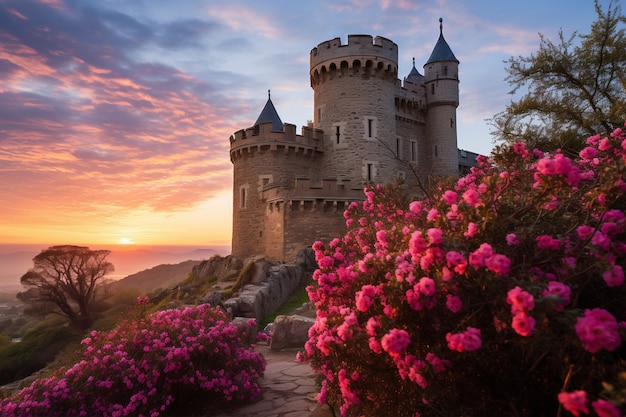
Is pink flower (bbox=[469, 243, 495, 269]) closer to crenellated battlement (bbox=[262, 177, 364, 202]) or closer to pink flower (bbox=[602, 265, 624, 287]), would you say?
pink flower (bbox=[602, 265, 624, 287])

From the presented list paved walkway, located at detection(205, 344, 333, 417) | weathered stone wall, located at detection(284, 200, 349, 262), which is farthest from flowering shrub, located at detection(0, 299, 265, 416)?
weathered stone wall, located at detection(284, 200, 349, 262)

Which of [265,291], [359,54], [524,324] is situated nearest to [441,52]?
[359,54]

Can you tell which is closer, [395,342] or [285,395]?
[395,342]

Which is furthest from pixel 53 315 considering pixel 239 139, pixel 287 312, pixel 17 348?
pixel 287 312

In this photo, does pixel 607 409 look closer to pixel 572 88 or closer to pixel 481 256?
pixel 481 256

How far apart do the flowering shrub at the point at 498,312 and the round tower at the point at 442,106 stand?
25.8m

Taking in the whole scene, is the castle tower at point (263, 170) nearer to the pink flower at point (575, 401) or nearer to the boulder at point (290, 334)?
the boulder at point (290, 334)

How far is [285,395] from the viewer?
246 inches

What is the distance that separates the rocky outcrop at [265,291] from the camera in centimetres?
1222

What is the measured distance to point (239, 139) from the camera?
82.7 feet

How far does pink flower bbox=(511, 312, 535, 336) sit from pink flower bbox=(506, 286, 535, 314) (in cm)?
4

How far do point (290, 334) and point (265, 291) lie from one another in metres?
4.86

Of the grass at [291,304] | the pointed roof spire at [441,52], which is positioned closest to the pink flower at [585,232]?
the grass at [291,304]

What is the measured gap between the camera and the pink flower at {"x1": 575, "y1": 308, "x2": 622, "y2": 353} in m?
2.30
